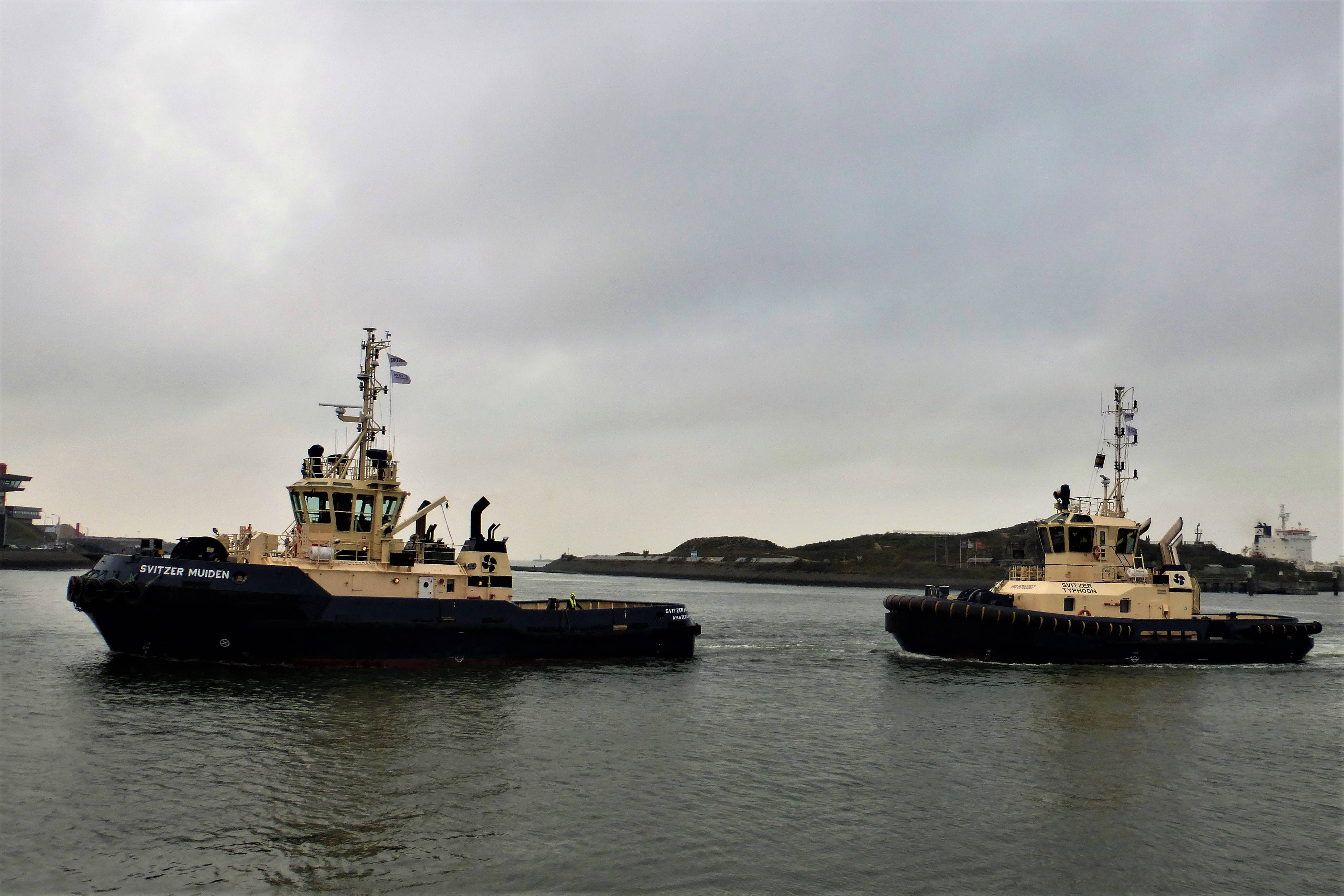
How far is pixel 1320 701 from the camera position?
25.7 metres

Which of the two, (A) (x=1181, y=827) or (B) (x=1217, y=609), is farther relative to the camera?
(B) (x=1217, y=609)

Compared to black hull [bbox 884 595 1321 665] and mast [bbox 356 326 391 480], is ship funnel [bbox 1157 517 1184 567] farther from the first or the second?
mast [bbox 356 326 391 480]

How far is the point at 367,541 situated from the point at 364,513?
36.2 inches

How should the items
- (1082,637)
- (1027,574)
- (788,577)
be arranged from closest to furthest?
1. (1082,637)
2. (1027,574)
3. (788,577)

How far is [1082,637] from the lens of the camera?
30578 mm

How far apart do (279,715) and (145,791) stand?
18.0ft

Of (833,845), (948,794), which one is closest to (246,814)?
(833,845)

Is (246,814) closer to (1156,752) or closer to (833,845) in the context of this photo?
(833,845)

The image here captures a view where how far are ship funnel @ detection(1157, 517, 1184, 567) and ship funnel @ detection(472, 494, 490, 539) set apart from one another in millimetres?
26413

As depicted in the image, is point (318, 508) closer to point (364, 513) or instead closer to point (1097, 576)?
point (364, 513)

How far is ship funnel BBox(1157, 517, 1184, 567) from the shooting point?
33781 millimetres

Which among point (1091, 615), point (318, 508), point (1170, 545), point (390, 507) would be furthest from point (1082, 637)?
point (318, 508)

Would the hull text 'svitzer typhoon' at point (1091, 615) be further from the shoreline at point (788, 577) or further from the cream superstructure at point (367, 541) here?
the shoreline at point (788, 577)

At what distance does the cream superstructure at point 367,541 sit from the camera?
26.1 m
